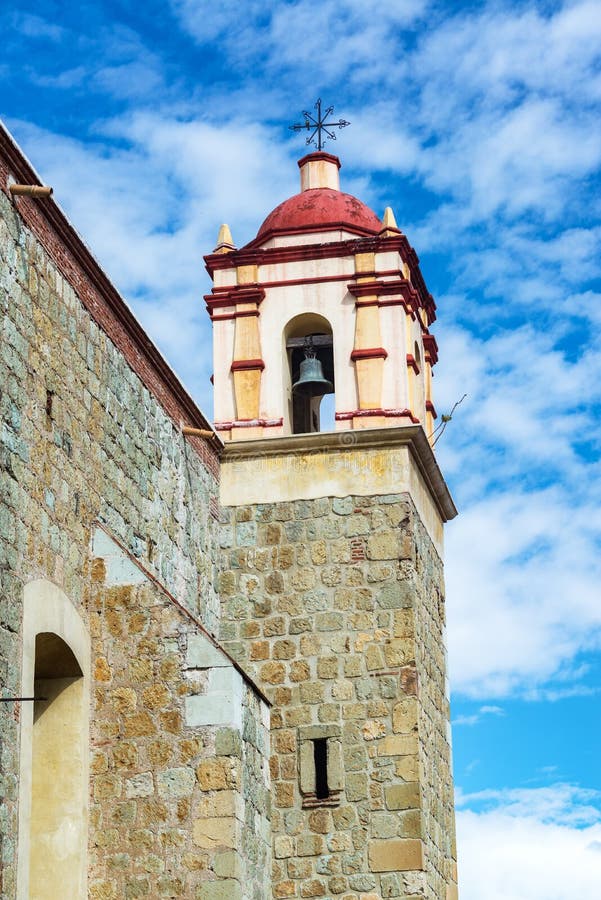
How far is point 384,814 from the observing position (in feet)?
41.8

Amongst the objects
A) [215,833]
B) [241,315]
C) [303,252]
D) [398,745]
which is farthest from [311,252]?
[215,833]

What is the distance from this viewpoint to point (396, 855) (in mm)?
12656

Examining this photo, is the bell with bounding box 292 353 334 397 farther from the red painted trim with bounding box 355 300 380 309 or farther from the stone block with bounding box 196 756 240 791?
the stone block with bounding box 196 756 240 791

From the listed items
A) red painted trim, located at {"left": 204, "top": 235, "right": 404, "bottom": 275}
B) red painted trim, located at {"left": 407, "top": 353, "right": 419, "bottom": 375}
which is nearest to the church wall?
red painted trim, located at {"left": 204, "top": 235, "right": 404, "bottom": 275}

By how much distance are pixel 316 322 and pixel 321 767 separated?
13.0ft

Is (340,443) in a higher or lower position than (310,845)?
higher

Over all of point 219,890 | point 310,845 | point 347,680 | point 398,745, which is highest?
point 347,680

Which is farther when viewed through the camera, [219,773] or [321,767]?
[321,767]

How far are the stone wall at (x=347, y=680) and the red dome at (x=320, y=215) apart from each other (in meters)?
2.64

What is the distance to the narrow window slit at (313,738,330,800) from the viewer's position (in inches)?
511

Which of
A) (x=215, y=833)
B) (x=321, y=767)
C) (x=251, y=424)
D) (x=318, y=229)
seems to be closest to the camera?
(x=215, y=833)

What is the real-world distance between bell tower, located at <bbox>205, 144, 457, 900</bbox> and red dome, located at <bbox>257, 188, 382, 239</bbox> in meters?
0.02

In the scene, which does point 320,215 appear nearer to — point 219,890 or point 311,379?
point 311,379

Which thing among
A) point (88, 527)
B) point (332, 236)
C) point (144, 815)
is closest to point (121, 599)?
point (88, 527)
